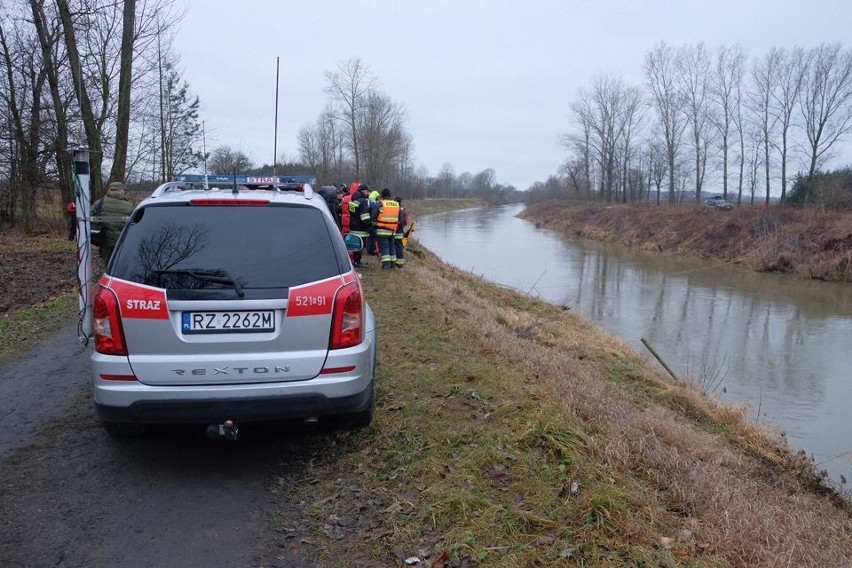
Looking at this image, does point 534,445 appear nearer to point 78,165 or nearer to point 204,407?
point 204,407

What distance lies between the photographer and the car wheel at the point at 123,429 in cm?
409

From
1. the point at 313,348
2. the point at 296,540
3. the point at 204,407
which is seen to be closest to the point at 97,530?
the point at 204,407

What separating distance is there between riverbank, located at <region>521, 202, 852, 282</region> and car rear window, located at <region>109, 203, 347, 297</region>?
25.0m

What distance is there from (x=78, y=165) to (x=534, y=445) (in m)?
3.91

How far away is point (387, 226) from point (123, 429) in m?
8.56

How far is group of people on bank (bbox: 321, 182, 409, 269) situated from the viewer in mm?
12234

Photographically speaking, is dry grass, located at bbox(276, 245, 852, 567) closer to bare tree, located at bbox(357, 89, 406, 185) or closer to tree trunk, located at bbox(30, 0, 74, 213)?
tree trunk, located at bbox(30, 0, 74, 213)

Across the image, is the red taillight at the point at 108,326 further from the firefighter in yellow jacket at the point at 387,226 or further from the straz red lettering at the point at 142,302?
the firefighter in yellow jacket at the point at 387,226

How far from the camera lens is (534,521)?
311 centimetres

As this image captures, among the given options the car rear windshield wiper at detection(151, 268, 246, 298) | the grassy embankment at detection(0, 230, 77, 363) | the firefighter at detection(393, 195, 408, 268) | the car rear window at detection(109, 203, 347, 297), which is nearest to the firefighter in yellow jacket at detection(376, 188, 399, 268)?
the firefighter at detection(393, 195, 408, 268)

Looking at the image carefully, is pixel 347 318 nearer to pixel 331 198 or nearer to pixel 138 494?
pixel 138 494

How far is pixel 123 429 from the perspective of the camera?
412 cm

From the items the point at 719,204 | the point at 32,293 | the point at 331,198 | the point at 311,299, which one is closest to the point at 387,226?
the point at 331,198

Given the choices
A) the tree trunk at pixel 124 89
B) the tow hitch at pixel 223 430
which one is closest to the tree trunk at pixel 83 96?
the tree trunk at pixel 124 89
